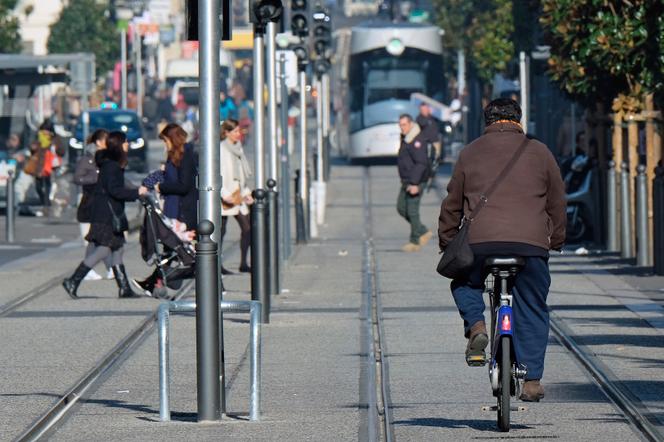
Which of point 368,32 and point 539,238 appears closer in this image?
point 539,238

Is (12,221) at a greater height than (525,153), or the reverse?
(525,153)

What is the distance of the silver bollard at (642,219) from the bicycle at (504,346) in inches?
462

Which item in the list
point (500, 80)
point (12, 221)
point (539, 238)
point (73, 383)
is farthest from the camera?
point (500, 80)

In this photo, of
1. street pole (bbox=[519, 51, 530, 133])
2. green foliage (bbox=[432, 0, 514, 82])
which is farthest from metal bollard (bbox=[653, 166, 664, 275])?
green foliage (bbox=[432, 0, 514, 82])

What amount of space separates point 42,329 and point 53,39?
55.7 m

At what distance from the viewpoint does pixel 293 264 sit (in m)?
22.7

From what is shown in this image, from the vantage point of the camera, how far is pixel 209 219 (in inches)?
398

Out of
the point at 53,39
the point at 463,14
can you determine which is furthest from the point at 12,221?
the point at 53,39

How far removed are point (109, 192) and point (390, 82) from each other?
3035cm

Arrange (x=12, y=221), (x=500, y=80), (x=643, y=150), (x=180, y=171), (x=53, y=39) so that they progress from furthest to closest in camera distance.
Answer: (x=53, y=39), (x=500, y=80), (x=12, y=221), (x=643, y=150), (x=180, y=171)

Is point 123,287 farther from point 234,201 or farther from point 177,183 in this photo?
point 234,201

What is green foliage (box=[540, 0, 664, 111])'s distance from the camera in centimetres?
2048

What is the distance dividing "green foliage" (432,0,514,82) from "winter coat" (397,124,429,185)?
1511cm

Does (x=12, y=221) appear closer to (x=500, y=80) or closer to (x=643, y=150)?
(x=643, y=150)
